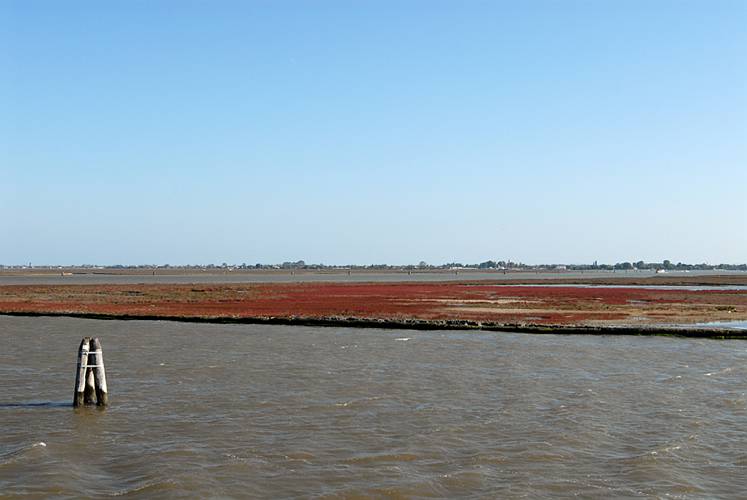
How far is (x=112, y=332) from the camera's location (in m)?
33.0

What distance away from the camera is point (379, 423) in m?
15.5

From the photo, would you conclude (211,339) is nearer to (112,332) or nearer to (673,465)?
(112,332)

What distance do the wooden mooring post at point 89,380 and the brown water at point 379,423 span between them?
53cm

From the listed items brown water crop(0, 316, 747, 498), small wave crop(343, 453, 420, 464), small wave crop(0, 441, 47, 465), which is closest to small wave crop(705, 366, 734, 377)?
brown water crop(0, 316, 747, 498)

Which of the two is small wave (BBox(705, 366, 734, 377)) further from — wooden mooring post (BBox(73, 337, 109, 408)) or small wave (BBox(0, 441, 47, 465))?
small wave (BBox(0, 441, 47, 465))

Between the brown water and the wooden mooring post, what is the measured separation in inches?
20.8

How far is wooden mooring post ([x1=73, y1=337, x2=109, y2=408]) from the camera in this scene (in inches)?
658

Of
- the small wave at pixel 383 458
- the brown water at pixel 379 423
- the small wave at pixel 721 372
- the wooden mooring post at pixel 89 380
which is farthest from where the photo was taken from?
the small wave at pixel 721 372

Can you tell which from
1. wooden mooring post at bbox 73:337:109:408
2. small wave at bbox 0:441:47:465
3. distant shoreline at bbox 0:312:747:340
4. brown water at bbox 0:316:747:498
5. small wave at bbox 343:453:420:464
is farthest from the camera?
distant shoreline at bbox 0:312:747:340

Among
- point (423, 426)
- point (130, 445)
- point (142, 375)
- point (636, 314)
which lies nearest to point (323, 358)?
point (142, 375)

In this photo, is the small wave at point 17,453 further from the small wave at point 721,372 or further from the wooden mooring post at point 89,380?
the small wave at point 721,372

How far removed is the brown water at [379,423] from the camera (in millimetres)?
11711

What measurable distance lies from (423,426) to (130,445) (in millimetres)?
5703

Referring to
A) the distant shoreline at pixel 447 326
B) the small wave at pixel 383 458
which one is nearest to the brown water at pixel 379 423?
the small wave at pixel 383 458
